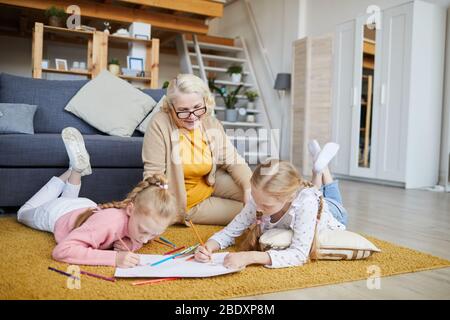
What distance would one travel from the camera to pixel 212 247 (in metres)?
1.54

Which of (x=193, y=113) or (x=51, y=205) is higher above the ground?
(x=193, y=113)

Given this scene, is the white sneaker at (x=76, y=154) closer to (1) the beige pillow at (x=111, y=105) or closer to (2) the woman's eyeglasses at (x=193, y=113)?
(2) the woman's eyeglasses at (x=193, y=113)

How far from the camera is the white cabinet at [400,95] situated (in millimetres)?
4301

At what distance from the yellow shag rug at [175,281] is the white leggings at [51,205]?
100mm

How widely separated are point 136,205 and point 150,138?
0.64 meters

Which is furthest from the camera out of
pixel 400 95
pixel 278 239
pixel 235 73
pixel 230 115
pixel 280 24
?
pixel 235 73

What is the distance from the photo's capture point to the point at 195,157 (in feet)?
6.77

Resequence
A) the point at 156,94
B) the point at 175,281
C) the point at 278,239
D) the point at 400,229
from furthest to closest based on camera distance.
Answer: the point at 156,94
the point at 400,229
the point at 278,239
the point at 175,281

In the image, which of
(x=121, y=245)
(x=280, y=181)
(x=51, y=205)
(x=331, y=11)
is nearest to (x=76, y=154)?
(x=51, y=205)

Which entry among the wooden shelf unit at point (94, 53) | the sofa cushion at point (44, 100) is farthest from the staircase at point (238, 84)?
the sofa cushion at point (44, 100)

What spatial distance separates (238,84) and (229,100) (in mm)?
374

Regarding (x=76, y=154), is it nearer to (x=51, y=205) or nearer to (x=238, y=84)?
(x=51, y=205)

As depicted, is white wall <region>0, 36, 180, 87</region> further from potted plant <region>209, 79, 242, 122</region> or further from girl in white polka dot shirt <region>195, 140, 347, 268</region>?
girl in white polka dot shirt <region>195, 140, 347, 268</region>

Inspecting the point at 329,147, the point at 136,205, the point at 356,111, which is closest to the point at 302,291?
the point at 136,205
